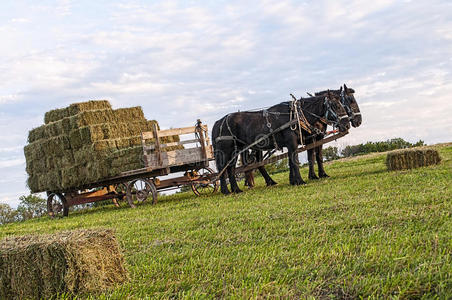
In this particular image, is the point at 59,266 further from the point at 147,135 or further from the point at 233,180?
the point at 233,180

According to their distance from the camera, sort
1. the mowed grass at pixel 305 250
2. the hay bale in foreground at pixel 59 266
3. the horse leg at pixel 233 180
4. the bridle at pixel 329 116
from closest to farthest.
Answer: the mowed grass at pixel 305 250 < the hay bale in foreground at pixel 59 266 < the bridle at pixel 329 116 < the horse leg at pixel 233 180

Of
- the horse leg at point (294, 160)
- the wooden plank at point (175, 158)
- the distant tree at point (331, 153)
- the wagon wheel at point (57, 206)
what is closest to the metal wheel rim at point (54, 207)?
the wagon wheel at point (57, 206)

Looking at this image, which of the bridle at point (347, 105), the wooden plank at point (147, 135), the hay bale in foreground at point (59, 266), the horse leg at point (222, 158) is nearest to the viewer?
the hay bale in foreground at point (59, 266)

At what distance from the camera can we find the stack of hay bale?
12367 mm

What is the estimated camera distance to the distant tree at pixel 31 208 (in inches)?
747

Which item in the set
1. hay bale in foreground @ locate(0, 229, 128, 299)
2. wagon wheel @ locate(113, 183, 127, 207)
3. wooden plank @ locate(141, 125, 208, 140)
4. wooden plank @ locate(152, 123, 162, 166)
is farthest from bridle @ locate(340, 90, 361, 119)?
hay bale in foreground @ locate(0, 229, 128, 299)

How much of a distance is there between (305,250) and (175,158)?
27.0 feet

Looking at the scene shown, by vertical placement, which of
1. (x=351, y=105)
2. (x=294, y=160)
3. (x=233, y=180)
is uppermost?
(x=351, y=105)

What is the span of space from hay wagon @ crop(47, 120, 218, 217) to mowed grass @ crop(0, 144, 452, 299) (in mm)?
4086

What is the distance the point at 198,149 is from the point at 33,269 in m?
8.98

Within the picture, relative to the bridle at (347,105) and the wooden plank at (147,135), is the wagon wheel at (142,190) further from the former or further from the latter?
the bridle at (347,105)

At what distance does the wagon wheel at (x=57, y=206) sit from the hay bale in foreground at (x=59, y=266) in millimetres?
9892

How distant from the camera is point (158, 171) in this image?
12609 mm

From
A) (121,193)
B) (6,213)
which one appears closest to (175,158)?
(121,193)
